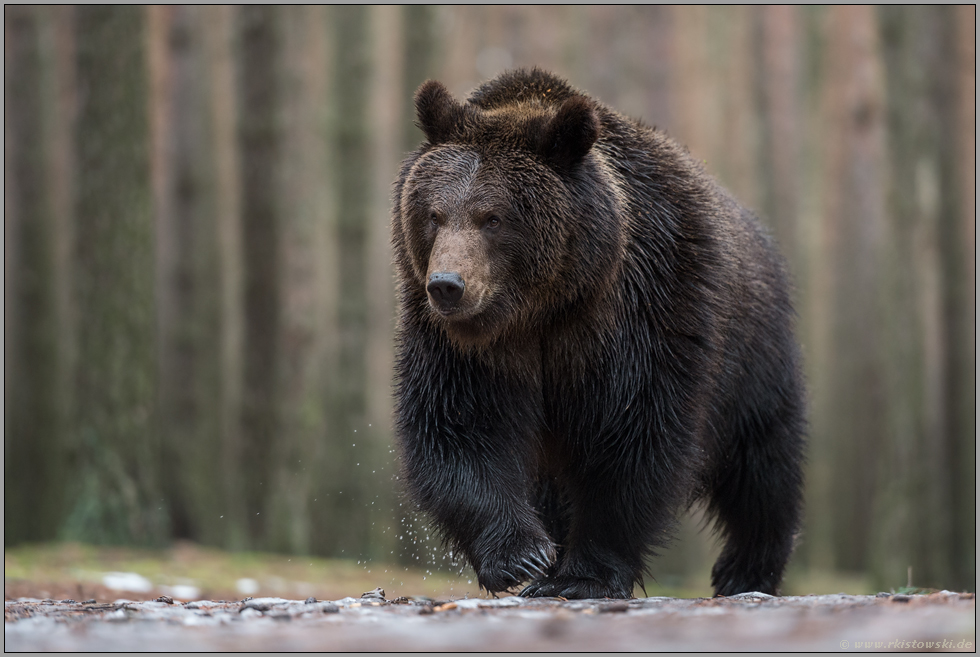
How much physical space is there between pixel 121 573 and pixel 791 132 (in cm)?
1589

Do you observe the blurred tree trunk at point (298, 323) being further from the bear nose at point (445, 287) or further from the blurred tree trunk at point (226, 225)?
the bear nose at point (445, 287)

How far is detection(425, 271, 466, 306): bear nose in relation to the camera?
578cm

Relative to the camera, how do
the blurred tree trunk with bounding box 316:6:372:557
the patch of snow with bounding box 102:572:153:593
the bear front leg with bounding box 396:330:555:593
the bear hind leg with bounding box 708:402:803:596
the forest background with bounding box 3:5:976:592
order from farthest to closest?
the blurred tree trunk with bounding box 316:6:372:557 < the forest background with bounding box 3:5:976:592 < the patch of snow with bounding box 102:572:153:593 < the bear hind leg with bounding box 708:402:803:596 < the bear front leg with bounding box 396:330:555:593

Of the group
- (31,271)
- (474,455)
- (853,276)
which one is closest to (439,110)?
(474,455)

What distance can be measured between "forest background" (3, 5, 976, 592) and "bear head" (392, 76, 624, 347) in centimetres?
376

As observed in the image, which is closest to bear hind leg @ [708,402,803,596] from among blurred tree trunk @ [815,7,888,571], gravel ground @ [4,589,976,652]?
gravel ground @ [4,589,976,652]

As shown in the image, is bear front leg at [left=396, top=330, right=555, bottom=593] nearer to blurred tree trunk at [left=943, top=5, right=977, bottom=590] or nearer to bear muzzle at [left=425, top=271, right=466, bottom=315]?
bear muzzle at [left=425, top=271, right=466, bottom=315]

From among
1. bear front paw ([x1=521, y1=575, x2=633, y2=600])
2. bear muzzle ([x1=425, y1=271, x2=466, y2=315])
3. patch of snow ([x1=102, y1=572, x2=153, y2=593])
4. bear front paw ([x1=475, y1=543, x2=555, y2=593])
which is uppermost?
bear muzzle ([x1=425, y1=271, x2=466, y2=315])

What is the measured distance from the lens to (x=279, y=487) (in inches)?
565

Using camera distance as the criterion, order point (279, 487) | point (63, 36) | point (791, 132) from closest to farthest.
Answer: point (279, 487) < point (63, 36) < point (791, 132)

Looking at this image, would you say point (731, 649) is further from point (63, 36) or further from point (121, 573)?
point (63, 36)

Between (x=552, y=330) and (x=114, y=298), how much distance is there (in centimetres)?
683

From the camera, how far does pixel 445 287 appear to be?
580 centimetres

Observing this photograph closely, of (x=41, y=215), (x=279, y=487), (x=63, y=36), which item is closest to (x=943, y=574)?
(x=279, y=487)
